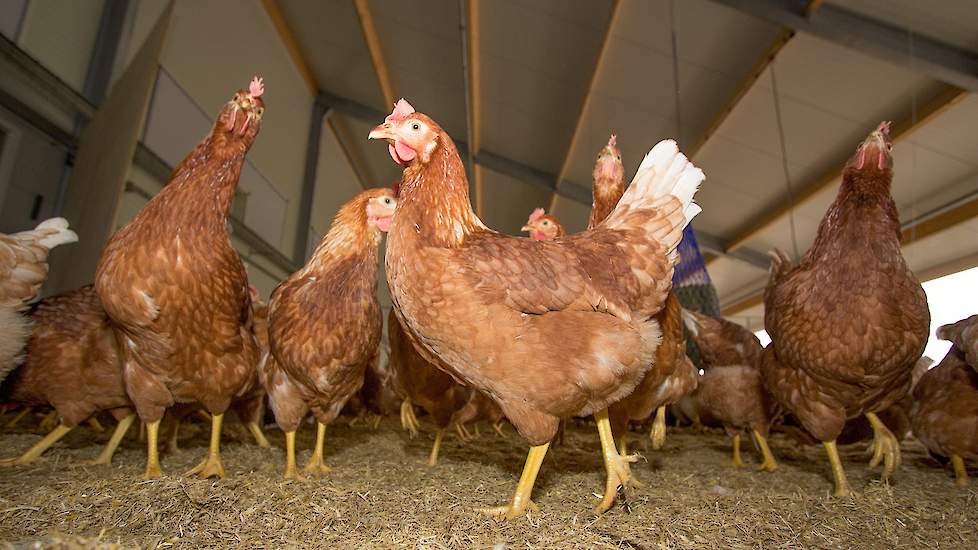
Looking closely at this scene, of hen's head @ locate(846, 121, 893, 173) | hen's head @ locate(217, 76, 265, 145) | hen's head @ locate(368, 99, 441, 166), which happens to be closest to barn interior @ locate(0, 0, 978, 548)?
hen's head @ locate(217, 76, 265, 145)

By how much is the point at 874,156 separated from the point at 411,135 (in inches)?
86.7

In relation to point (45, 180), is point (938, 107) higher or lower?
higher

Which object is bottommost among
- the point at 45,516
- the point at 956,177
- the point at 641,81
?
the point at 45,516

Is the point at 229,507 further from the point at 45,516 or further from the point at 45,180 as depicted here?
the point at 45,180

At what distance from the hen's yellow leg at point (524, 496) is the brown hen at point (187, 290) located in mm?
1348

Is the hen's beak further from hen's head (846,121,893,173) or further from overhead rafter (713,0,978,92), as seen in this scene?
overhead rafter (713,0,978,92)

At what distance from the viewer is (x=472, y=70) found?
21.0 feet

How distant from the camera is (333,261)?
8.39 feet

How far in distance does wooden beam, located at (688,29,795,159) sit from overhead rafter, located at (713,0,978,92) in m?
0.37

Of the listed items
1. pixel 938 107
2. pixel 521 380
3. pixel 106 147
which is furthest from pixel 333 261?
pixel 938 107

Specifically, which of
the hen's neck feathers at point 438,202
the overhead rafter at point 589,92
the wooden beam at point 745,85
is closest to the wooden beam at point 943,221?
the wooden beam at point 745,85

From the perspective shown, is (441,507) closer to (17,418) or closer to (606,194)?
(606,194)

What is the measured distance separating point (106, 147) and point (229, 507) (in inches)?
113

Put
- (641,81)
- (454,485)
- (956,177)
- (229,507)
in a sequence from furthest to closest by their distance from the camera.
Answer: (641,81)
(956,177)
(454,485)
(229,507)
